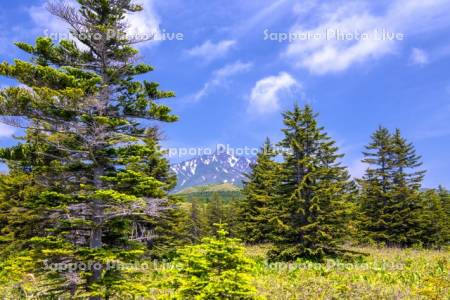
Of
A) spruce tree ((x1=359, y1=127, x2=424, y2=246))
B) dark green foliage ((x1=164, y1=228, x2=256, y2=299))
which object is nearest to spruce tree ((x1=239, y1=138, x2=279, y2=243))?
spruce tree ((x1=359, y1=127, x2=424, y2=246))

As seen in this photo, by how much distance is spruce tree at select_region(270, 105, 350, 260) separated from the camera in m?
21.3

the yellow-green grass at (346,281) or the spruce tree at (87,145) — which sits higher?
the spruce tree at (87,145)

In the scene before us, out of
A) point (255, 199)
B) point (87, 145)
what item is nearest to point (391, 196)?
point (255, 199)

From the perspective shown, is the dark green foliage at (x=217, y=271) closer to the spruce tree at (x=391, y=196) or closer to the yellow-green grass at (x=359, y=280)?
the yellow-green grass at (x=359, y=280)

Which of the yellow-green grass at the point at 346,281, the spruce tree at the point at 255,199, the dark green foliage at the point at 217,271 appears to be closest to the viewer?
the dark green foliage at the point at 217,271

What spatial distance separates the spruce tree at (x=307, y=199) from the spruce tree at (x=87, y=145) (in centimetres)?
1041

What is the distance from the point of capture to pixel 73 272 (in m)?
11.8

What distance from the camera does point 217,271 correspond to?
8.90 metres

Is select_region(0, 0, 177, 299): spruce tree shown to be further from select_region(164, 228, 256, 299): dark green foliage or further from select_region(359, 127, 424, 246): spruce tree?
select_region(359, 127, 424, 246): spruce tree

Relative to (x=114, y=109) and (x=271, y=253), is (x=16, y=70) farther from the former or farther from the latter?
(x=271, y=253)

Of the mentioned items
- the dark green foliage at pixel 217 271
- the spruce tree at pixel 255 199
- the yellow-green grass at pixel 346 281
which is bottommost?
the yellow-green grass at pixel 346 281

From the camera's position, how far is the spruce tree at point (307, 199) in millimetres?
21281

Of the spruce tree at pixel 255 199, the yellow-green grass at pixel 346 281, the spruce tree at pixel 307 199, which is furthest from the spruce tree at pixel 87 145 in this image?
the spruce tree at pixel 255 199

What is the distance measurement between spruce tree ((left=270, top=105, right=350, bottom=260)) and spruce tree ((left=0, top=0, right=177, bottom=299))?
410 inches
